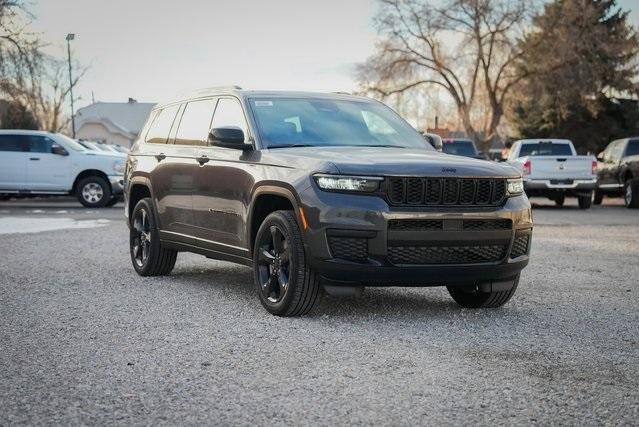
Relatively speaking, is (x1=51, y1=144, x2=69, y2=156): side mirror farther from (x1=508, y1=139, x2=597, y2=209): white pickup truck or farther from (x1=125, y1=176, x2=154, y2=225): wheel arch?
(x1=125, y1=176, x2=154, y2=225): wheel arch

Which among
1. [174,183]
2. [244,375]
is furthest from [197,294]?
[244,375]

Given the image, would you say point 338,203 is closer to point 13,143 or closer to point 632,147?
point 13,143

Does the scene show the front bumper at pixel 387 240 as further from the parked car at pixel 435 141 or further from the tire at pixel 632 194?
the tire at pixel 632 194

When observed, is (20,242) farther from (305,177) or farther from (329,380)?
(329,380)

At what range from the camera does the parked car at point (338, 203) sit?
6.80 m

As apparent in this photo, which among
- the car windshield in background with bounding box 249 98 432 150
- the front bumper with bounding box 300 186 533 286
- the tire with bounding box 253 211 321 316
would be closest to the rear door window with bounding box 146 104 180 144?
the car windshield in background with bounding box 249 98 432 150

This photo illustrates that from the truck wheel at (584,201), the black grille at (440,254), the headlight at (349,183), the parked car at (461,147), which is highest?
the headlight at (349,183)

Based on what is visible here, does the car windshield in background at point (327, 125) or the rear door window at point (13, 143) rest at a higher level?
the car windshield in background at point (327, 125)

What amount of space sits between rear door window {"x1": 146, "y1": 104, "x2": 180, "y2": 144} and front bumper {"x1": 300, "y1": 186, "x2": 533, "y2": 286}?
3.28 metres

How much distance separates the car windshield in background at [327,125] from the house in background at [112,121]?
81.9m

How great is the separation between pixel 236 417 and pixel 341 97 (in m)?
4.75

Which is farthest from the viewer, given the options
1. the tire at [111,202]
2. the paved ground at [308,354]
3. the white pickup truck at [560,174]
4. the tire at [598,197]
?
the tire at [598,197]

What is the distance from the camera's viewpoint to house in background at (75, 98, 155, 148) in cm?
8944

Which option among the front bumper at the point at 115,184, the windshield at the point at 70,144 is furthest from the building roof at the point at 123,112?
the front bumper at the point at 115,184
